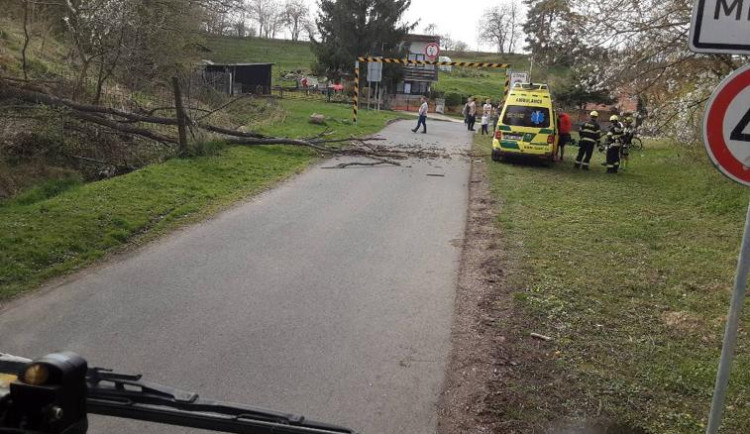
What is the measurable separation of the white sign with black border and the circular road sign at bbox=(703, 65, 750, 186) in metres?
0.21

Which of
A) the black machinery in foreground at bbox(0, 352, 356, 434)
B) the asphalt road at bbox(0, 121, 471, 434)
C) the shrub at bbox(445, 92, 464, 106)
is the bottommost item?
the asphalt road at bbox(0, 121, 471, 434)

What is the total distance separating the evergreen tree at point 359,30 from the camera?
4403 cm

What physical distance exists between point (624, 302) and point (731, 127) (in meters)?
3.69

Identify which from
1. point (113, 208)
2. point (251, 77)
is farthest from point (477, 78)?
point (113, 208)

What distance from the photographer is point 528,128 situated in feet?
56.7

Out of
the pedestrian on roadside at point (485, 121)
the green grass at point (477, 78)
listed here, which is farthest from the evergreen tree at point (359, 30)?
the pedestrian on roadside at point (485, 121)

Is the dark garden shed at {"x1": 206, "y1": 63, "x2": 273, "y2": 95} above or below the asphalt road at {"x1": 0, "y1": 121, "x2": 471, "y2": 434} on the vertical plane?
above

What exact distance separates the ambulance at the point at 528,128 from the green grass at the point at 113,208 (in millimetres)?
6014

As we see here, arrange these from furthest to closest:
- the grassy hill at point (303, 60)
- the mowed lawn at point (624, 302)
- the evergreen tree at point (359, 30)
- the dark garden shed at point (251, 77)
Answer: the grassy hill at point (303, 60) < the evergreen tree at point (359, 30) < the dark garden shed at point (251, 77) < the mowed lawn at point (624, 302)

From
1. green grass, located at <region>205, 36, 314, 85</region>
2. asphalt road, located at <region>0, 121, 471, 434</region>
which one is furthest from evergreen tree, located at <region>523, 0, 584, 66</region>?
green grass, located at <region>205, 36, 314, 85</region>

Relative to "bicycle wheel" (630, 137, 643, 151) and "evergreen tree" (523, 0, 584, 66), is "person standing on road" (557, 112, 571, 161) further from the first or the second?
"evergreen tree" (523, 0, 584, 66)

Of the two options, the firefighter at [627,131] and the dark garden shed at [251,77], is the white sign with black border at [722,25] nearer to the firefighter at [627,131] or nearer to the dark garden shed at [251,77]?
the firefighter at [627,131]

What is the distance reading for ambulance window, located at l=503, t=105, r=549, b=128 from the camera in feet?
56.9

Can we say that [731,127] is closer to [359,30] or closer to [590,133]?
[590,133]
